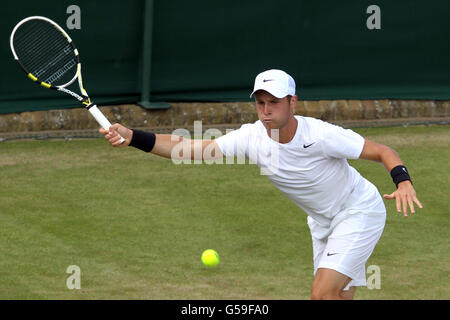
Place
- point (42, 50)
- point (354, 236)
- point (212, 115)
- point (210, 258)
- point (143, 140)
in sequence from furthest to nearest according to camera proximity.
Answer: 1. point (212, 115)
2. point (42, 50)
3. point (210, 258)
4. point (354, 236)
5. point (143, 140)

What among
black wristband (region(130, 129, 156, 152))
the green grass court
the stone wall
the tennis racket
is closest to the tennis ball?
the green grass court

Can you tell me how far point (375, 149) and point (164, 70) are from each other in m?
6.40

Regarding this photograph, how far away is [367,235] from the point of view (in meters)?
6.14

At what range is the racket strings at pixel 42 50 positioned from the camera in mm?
9141

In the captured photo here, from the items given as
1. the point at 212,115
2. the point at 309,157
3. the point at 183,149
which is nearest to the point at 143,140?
the point at 183,149

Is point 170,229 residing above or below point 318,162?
below

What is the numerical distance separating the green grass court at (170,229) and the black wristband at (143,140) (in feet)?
5.04

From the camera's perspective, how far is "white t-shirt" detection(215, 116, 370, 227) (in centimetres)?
591

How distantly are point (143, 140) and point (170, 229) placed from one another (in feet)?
9.18

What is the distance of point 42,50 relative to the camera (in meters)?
9.08

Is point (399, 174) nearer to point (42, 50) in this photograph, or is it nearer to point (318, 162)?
point (318, 162)

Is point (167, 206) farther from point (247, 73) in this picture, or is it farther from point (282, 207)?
point (247, 73)

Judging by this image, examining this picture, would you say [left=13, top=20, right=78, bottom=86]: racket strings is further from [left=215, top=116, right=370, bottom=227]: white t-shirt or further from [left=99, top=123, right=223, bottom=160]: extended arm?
[left=215, top=116, right=370, bottom=227]: white t-shirt

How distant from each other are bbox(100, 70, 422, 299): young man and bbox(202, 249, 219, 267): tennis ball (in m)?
1.47
